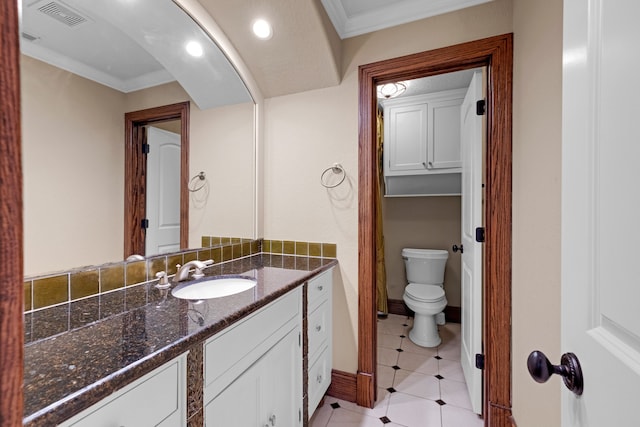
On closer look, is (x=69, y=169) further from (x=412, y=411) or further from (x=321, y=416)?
(x=412, y=411)

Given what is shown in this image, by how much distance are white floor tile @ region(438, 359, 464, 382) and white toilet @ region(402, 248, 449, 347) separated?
0.80 feet

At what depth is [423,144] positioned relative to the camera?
106 inches

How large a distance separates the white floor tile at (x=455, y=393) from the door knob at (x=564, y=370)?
1508 millimetres

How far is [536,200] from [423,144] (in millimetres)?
1687

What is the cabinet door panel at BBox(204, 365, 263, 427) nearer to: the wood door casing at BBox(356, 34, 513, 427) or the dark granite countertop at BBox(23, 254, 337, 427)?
the dark granite countertop at BBox(23, 254, 337, 427)

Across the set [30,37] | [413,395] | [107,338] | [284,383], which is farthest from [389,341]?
[30,37]

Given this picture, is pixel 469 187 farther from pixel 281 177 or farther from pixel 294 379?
pixel 294 379

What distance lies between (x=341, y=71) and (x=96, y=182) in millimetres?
1451

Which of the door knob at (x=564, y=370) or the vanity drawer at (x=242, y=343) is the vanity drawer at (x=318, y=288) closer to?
the vanity drawer at (x=242, y=343)

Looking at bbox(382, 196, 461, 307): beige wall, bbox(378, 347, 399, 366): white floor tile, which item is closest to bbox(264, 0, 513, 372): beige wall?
bbox(378, 347, 399, 366): white floor tile

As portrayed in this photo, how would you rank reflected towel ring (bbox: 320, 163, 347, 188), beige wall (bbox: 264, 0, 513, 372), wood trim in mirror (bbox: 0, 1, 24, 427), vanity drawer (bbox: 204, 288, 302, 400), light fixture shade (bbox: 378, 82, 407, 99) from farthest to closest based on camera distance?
light fixture shade (bbox: 378, 82, 407, 99) → reflected towel ring (bbox: 320, 163, 347, 188) → beige wall (bbox: 264, 0, 513, 372) → vanity drawer (bbox: 204, 288, 302, 400) → wood trim in mirror (bbox: 0, 1, 24, 427)

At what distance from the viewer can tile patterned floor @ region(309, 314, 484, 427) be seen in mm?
1560

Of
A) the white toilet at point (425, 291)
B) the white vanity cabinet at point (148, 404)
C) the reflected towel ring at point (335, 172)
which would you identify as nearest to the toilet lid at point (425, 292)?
the white toilet at point (425, 291)

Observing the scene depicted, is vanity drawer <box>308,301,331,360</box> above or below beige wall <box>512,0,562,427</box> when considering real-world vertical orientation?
below
